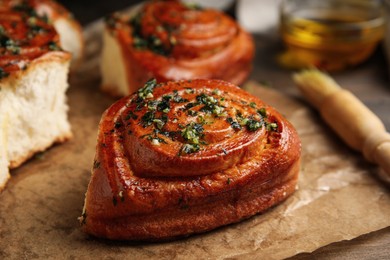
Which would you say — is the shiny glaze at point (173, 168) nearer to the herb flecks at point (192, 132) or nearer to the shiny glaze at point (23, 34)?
the herb flecks at point (192, 132)

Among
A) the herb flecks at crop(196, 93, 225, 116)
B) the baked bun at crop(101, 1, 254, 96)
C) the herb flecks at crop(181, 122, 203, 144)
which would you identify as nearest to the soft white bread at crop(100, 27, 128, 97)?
the baked bun at crop(101, 1, 254, 96)

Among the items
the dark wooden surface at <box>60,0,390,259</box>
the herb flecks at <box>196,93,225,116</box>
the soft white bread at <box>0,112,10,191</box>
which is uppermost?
the herb flecks at <box>196,93,225,116</box>

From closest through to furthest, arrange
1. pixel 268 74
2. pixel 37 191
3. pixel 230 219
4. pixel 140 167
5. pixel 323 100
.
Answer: pixel 140 167
pixel 230 219
pixel 37 191
pixel 323 100
pixel 268 74

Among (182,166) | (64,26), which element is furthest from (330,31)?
(182,166)

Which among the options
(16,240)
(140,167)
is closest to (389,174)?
(140,167)

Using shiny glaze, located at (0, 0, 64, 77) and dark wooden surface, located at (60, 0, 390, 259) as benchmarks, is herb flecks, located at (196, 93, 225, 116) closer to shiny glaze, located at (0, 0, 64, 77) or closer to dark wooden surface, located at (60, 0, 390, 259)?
dark wooden surface, located at (60, 0, 390, 259)

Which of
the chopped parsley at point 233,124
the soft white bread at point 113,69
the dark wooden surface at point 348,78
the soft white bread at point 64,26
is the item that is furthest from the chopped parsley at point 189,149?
the soft white bread at point 64,26

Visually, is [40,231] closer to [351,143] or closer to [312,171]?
[312,171]
